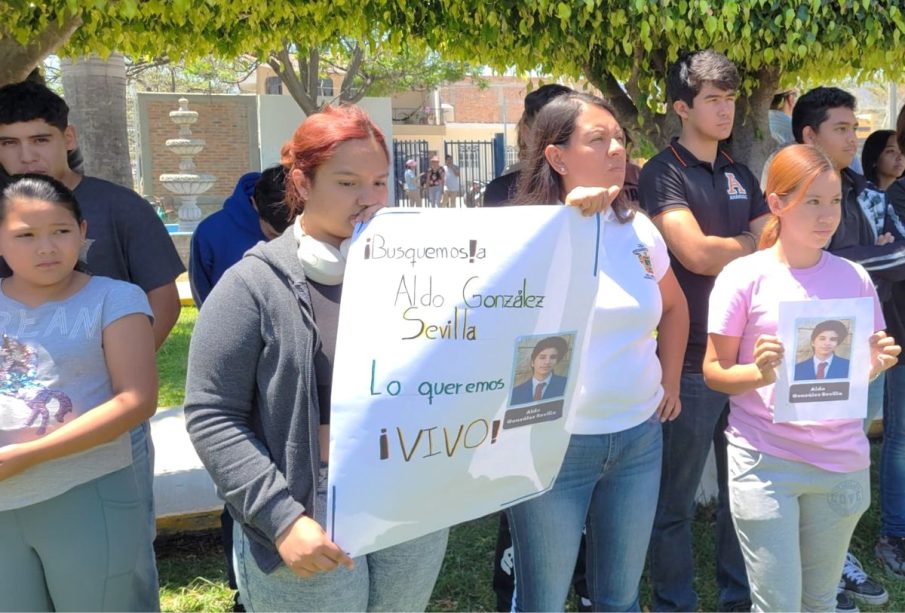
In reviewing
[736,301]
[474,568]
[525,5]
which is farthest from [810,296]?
[525,5]

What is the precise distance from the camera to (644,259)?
2418mm

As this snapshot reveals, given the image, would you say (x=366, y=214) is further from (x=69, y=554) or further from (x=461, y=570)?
(x=461, y=570)

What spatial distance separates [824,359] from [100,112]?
9.43 meters

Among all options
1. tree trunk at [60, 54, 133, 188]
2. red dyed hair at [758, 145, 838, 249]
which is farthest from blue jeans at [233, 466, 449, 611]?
tree trunk at [60, 54, 133, 188]

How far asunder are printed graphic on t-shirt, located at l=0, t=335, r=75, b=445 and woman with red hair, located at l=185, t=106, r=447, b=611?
0.52m

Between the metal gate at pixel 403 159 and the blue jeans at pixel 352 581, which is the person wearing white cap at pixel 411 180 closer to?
the metal gate at pixel 403 159

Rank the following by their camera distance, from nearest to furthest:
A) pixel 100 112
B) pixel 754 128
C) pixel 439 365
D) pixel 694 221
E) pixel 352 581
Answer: pixel 439 365
pixel 352 581
pixel 694 221
pixel 754 128
pixel 100 112

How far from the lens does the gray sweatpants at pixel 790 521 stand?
2449mm

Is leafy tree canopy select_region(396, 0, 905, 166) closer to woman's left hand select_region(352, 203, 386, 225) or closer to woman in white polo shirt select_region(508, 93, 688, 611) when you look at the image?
woman in white polo shirt select_region(508, 93, 688, 611)

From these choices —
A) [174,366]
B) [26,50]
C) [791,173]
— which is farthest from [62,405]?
[174,366]

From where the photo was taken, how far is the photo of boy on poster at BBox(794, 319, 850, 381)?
7.75ft

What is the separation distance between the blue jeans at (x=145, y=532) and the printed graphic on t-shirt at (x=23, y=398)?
370 mm

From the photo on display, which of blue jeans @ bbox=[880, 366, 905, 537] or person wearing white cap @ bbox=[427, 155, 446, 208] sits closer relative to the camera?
blue jeans @ bbox=[880, 366, 905, 537]

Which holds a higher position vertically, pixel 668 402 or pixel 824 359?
pixel 824 359
